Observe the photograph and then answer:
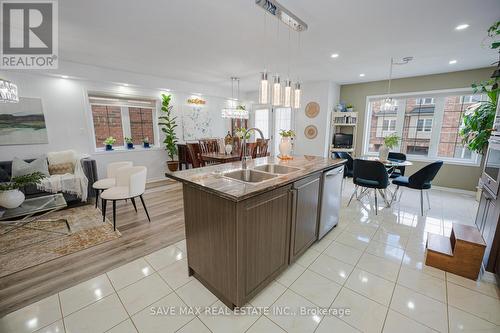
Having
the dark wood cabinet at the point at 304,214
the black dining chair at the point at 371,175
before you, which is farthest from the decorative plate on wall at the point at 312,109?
the dark wood cabinet at the point at 304,214

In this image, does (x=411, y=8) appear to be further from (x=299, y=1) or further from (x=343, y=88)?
(x=343, y=88)

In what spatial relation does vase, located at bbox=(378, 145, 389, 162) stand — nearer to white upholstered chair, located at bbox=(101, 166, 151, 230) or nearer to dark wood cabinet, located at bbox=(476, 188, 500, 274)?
dark wood cabinet, located at bbox=(476, 188, 500, 274)

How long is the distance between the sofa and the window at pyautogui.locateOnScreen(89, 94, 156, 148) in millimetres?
1108

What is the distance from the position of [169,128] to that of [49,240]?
3482 mm

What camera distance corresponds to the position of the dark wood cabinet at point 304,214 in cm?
188

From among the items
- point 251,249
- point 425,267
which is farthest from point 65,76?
point 425,267

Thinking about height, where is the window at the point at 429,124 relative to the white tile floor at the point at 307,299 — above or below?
above

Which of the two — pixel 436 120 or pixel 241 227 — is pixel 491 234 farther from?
pixel 436 120

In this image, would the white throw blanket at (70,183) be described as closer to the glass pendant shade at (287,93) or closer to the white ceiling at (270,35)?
the white ceiling at (270,35)

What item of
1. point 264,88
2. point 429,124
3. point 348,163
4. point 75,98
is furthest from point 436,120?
point 75,98

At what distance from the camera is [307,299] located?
1668mm
